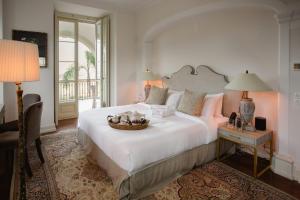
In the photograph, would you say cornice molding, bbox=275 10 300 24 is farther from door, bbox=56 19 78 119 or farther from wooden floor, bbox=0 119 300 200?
door, bbox=56 19 78 119

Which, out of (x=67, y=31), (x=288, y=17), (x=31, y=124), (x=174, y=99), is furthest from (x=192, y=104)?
(x=67, y=31)

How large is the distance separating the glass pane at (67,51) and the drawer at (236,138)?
431 centimetres

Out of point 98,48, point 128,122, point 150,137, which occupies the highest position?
point 98,48

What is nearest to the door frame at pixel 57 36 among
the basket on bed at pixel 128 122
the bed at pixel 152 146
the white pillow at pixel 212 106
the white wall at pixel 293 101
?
the bed at pixel 152 146

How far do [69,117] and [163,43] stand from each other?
3256 millimetres

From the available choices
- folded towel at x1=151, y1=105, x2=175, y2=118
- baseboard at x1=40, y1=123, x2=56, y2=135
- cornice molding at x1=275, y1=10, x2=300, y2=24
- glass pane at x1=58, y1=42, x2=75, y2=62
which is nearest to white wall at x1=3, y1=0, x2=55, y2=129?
baseboard at x1=40, y1=123, x2=56, y2=135

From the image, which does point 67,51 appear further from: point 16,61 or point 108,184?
point 16,61

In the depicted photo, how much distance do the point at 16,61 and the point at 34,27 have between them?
312 centimetres

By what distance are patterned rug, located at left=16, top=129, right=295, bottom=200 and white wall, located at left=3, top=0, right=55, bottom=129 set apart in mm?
1455

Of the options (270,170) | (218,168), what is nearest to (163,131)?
(218,168)

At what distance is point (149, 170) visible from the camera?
2.31m

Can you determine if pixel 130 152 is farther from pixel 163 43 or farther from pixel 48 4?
pixel 48 4

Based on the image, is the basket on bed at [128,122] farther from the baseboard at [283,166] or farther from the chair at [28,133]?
the baseboard at [283,166]

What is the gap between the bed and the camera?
2211 millimetres
